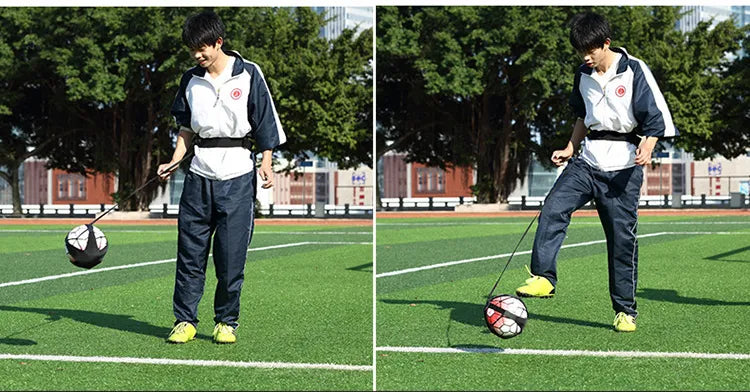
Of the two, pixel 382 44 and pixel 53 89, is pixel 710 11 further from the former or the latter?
pixel 53 89

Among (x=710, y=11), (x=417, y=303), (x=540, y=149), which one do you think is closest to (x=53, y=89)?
(x=540, y=149)

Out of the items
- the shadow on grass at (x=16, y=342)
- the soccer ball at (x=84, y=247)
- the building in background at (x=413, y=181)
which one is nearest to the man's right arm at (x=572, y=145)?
the soccer ball at (x=84, y=247)

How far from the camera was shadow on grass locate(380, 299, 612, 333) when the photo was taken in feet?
20.3

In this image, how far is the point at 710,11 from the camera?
8906cm

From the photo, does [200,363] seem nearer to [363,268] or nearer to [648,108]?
[648,108]

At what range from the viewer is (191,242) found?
550 centimetres

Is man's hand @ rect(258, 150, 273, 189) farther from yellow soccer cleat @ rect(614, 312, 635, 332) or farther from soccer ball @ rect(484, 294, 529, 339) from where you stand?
yellow soccer cleat @ rect(614, 312, 635, 332)

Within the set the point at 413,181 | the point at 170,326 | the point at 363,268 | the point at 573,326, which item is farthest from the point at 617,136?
the point at 413,181

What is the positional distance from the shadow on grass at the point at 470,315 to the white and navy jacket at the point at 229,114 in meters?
1.82

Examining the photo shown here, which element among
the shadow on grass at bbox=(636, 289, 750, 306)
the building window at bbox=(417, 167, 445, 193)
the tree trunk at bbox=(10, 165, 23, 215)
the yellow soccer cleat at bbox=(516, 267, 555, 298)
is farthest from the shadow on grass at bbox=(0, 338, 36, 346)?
the building window at bbox=(417, 167, 445, 193)

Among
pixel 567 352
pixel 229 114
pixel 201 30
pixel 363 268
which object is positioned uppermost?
pixel 201 30

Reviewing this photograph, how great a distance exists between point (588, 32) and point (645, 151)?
74 centimetres

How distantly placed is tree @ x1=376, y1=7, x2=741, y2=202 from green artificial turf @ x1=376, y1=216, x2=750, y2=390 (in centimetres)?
2681

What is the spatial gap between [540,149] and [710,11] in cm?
5298
